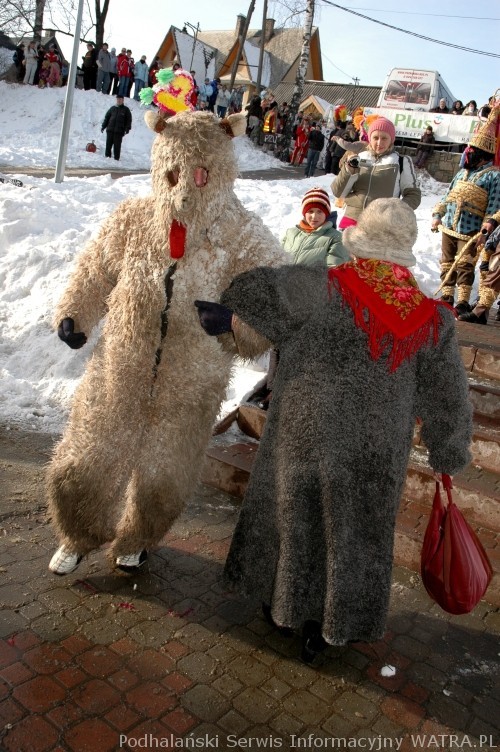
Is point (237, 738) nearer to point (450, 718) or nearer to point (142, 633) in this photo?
point (142, 633)

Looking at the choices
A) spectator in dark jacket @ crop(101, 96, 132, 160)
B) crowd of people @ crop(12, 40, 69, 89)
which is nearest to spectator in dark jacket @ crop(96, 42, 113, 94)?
crowd of people @ crop(12, 40, 69, 89)

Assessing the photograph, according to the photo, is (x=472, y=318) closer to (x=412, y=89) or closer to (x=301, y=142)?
(x=301, y=142)

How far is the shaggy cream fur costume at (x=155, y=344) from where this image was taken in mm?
2711

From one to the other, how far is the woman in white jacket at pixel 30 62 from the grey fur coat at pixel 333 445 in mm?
21624

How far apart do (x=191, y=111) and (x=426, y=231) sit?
6206 millimetres

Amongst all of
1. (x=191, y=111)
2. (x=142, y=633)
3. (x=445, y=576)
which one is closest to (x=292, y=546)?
(x=445, y=576)

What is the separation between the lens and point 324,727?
2.41m

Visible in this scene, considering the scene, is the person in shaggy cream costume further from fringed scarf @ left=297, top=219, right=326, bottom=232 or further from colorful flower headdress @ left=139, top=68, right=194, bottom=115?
fringed scarf @ left=297, top=219, right=326, bottom=232

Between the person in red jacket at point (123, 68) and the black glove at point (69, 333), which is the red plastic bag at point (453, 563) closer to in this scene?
the black glove at point (69, 333)

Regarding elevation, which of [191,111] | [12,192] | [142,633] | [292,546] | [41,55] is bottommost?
[142,633]

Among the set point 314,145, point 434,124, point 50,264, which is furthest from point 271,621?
point 434,124

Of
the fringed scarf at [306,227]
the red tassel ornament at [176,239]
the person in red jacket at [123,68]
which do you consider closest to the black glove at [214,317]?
the red tassel ornament at [176,239]

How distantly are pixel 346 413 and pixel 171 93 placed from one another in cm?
170

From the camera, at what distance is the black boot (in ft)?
8.91
